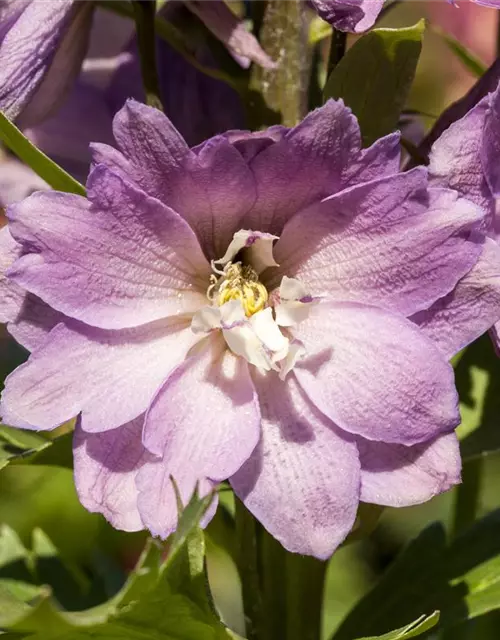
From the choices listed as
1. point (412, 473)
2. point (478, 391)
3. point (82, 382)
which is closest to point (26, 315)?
point (82, 382)

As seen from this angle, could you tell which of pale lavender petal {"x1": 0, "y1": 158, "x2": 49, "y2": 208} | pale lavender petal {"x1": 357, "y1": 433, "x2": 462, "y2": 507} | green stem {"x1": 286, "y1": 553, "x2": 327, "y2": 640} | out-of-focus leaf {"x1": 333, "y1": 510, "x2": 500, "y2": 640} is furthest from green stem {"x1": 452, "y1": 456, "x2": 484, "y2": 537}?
pale lavender petal {"x1": 0, "y1": 158, "x2": 49, "y2": 208}

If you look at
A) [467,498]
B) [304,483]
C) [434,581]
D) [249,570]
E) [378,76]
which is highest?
[378,76]

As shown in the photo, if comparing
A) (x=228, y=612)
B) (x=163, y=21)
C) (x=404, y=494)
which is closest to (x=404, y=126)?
(x=163, y=21)

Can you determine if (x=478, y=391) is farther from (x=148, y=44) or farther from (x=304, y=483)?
(x=148, y=44)

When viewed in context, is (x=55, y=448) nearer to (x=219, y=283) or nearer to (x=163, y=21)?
(x=219, y=283)

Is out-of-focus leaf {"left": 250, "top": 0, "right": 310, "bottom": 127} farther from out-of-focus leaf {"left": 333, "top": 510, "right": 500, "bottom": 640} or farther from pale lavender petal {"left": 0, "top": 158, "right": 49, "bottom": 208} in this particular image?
out-of-focus leaf {"left": 333, "top": 510, "right": 500, "bottom": 640}

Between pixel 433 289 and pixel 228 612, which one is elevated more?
pixel 433 289
